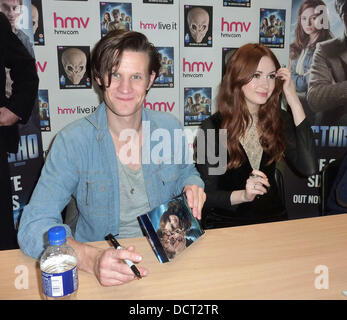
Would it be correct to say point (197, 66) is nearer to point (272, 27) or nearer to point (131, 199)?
point (272, 27)

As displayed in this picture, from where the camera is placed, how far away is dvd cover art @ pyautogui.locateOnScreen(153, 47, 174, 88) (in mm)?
3307

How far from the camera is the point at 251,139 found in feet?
7.55

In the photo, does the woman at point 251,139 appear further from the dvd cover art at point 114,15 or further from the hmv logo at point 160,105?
the dvd cover art at point 114,15

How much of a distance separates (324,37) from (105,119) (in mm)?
2782

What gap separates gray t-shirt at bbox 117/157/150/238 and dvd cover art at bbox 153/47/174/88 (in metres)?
1.81

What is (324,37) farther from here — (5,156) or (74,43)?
(5,156)

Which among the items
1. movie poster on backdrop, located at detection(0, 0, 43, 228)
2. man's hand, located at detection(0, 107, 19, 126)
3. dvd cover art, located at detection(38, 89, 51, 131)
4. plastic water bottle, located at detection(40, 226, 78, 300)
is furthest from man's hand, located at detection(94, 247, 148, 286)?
dvd cover art, located at detection(38, 89, 51, 131)

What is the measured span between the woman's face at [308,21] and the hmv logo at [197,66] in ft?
3.36

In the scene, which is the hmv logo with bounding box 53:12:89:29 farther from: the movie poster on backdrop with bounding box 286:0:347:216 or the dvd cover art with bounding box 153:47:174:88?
the movie poster on backdrop with bounding box 286:0:347:216

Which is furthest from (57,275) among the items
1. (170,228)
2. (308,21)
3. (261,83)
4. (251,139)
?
(308,21)

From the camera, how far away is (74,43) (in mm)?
3105

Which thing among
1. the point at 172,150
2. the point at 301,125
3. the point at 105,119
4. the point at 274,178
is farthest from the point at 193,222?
the point at 301,125

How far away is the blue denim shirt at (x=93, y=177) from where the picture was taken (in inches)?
53.3

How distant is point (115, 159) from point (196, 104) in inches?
79.1
